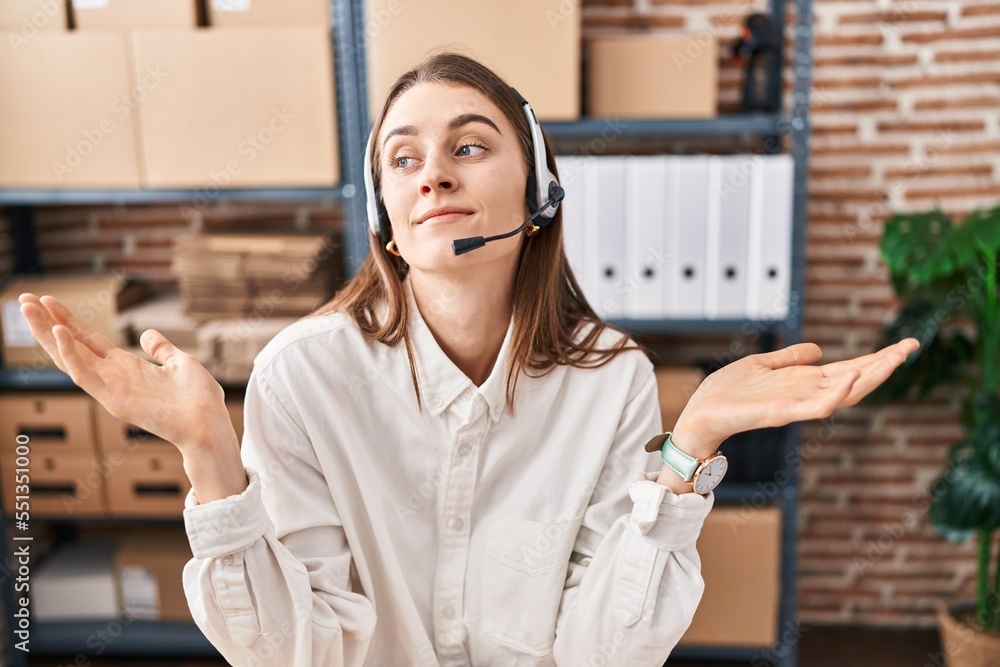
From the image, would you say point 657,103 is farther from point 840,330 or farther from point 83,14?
point 83,14

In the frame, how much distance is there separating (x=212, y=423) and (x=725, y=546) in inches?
66.3

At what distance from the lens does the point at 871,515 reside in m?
2.65

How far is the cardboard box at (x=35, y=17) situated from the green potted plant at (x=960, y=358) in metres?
2.13

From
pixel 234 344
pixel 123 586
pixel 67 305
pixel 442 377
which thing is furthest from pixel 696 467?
pixel 123 586

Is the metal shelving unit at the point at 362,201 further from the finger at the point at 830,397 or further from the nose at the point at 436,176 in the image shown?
the finger at the point at 830,397

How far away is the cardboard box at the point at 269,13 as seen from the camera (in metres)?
2.16

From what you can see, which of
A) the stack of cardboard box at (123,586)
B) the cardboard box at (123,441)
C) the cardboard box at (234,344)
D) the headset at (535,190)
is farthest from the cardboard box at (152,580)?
the headset at (535,190)

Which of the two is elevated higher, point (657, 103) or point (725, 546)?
point (657, 103)

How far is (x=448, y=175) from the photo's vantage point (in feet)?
3.76

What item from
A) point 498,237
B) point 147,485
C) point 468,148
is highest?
point 468,148

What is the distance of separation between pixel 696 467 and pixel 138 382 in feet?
2.13

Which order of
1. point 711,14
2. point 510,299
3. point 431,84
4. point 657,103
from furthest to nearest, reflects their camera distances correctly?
1. point 711,14
2. point 657,103
3. point 510,299
4. point 431,84

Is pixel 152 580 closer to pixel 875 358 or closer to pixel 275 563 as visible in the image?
pixel 275 563

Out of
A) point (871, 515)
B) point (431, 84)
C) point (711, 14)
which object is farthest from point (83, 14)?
point (871, 515)
